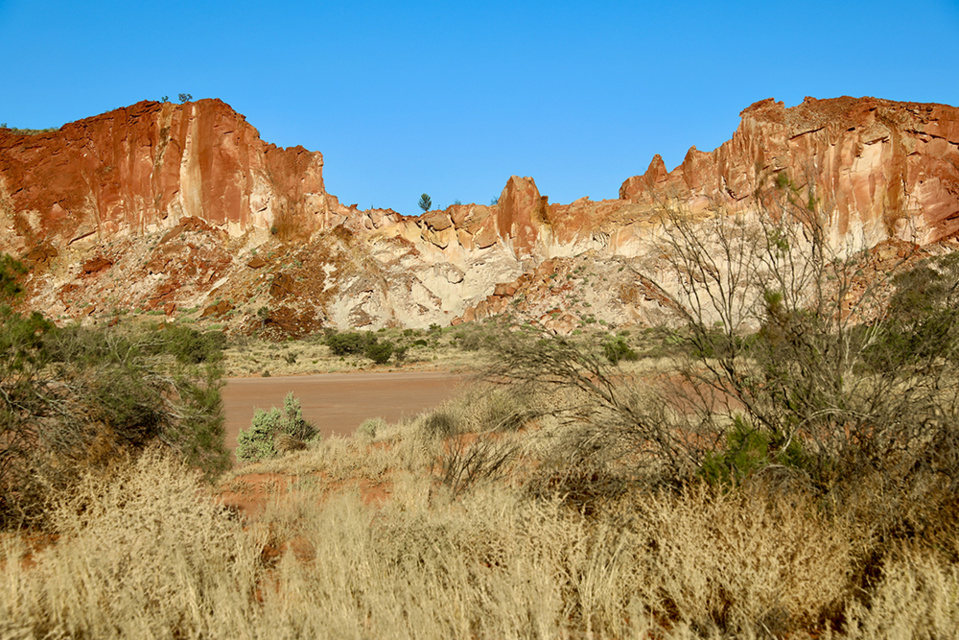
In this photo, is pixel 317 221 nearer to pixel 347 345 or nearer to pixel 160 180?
pixel 160 180

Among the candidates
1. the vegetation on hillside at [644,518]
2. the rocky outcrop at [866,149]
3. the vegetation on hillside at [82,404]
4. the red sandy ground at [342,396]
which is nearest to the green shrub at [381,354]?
the red sandy ground at [342,396]

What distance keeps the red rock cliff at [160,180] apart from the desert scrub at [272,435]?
4633 centimetres

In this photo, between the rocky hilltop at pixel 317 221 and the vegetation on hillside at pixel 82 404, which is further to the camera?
the rocky hilltop at pixel 317 221

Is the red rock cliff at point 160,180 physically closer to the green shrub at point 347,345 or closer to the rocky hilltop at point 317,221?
the rocky hilltop at point 317,221

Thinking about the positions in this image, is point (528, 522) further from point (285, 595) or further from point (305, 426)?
point (305, 426)

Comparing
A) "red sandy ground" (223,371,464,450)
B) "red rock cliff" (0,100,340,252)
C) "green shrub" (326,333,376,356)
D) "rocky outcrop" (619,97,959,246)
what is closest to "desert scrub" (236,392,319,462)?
"red sandy ground" (223,371,464,450)

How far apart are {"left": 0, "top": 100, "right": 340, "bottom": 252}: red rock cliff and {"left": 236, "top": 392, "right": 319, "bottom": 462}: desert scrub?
46328 mm

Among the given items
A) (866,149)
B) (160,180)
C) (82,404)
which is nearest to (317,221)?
(160,180)

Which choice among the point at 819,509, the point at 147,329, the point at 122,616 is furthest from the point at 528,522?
the point at 147,329

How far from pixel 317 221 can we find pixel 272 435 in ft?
155

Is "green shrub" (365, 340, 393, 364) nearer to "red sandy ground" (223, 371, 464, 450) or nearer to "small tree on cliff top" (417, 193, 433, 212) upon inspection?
"red sandy ground" (223, 371, 464, 450)

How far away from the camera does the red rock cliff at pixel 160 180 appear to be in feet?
182

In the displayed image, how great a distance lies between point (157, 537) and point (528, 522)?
97.7 inches

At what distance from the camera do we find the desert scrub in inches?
412
